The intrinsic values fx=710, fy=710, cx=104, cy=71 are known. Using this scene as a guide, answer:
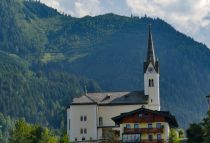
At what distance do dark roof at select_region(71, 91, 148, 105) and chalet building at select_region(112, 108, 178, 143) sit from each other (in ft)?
74.7

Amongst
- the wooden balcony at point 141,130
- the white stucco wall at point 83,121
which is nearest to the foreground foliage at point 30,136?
the wooden balcony at point 141,130

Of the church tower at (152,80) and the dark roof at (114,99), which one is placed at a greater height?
the church tower at (152,80)

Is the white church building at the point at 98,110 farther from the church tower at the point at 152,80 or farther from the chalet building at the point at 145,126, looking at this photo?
the chalet building at the point at 145,126

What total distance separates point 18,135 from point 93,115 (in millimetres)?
23838

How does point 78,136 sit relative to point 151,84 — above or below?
below

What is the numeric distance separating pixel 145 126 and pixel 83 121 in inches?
1166

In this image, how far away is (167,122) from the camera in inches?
5128

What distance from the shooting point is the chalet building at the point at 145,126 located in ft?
420

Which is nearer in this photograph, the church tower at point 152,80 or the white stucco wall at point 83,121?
the white stucco wall at point 83,121

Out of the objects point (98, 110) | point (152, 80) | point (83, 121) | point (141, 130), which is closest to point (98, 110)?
point (98, 110)

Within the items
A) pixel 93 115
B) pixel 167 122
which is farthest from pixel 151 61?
pixel 167 122

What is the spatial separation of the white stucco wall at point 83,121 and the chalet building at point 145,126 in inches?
943

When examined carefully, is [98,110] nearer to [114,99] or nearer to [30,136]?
[114,99]

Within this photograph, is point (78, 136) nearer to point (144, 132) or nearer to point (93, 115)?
point (93, 115)
